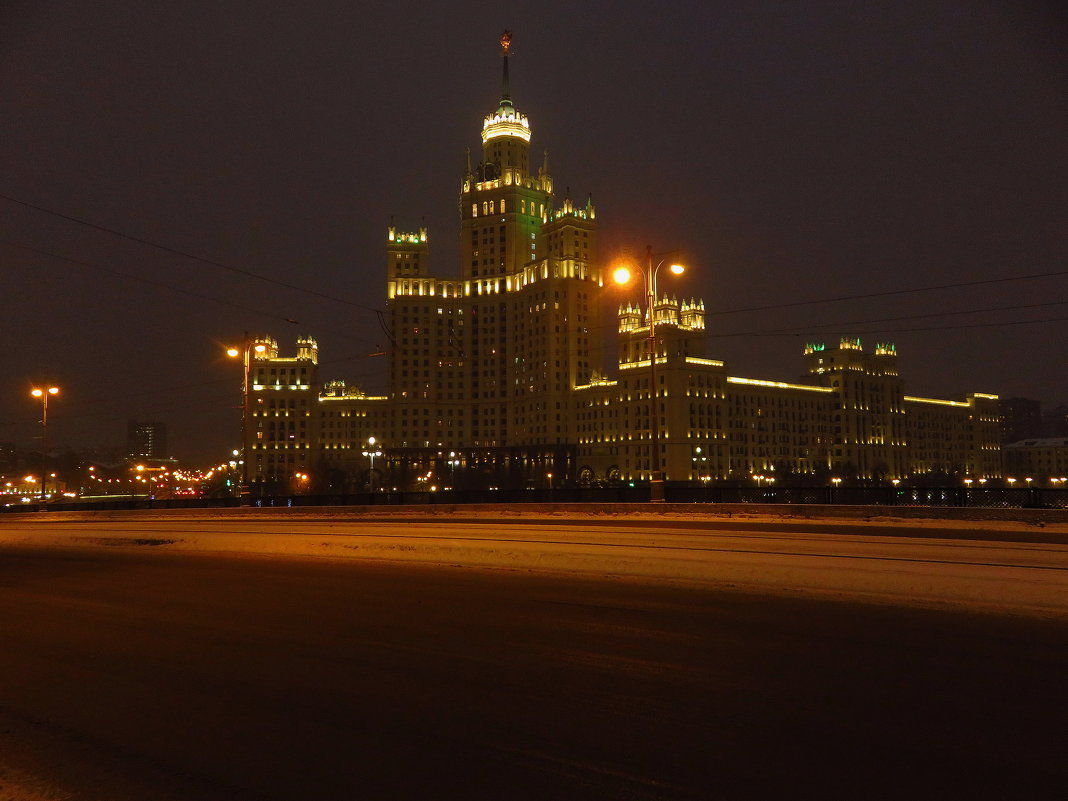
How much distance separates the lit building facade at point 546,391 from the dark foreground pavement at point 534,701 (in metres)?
127

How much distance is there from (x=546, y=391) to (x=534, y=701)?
150071mm

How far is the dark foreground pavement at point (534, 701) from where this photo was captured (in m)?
5.38

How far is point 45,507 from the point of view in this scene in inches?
1893

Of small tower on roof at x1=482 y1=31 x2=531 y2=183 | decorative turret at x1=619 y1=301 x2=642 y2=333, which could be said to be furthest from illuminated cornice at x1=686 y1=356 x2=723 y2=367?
small tower on roof at x1=482 y1=31 x2=531 y2=183

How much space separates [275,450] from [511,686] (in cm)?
15846

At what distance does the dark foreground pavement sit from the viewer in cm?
538

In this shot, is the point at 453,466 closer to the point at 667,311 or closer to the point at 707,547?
the point at 667,311

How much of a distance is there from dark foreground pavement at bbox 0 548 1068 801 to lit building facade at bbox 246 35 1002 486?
12661cm

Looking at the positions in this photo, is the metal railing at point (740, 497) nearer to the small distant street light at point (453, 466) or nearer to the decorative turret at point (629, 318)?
the small distant street light at point (453, 466)

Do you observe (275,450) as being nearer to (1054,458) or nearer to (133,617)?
(133,617)

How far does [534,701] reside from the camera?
7.02 meters

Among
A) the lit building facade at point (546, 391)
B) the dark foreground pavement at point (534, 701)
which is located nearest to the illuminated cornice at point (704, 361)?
the lit building facade at point (546, 391)

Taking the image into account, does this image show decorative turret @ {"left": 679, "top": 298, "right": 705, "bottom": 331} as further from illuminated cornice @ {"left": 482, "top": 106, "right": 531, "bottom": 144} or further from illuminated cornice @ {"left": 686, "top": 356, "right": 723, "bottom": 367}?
illuminated cornice @ {"left": 482, "top": 106, "right": 531, "bottom": 144}

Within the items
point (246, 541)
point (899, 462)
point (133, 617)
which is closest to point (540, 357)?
point (899, 462)
